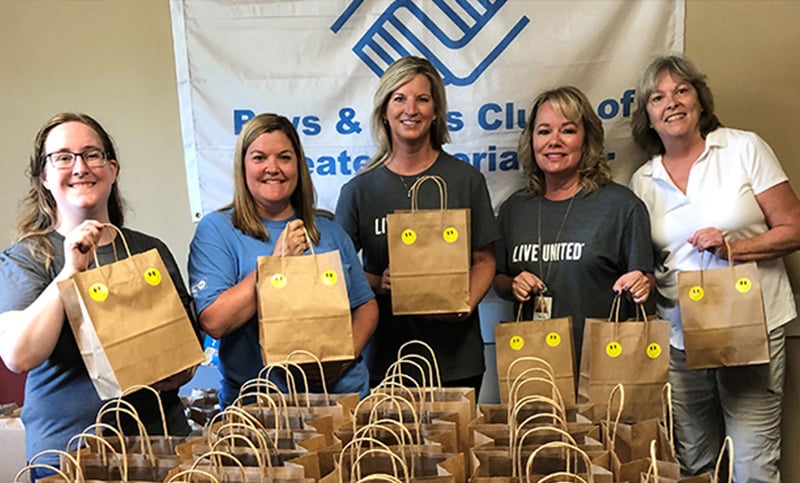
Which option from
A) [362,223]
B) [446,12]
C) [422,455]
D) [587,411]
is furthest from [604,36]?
[422,455]

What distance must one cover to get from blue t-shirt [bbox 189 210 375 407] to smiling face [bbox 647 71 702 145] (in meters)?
1.06

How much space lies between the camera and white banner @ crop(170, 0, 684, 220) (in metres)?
2.25

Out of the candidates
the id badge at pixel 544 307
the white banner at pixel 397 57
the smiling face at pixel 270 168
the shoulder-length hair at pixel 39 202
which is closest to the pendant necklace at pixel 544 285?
the id badge at pixel 544 307

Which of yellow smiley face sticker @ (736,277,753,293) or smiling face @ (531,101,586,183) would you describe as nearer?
yellow smiley face sticker @ (736,277,753,293)

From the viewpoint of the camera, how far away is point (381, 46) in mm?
2291

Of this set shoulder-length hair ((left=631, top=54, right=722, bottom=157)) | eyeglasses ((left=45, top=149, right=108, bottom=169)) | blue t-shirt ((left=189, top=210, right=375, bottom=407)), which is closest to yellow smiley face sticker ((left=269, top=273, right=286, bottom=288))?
blue t-shirt ((left=189, top=210, right=375, bottom=407))

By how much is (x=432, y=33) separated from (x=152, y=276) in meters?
1.35

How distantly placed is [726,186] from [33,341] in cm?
181

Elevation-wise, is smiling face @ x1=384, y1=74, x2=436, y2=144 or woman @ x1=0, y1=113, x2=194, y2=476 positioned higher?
smiling face @ x1=384, y1=74, x2=436, y2=144

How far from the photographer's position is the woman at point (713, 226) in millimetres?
1929

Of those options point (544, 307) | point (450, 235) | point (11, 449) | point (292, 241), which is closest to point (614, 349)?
point (544, 307)

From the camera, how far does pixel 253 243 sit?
160 cm

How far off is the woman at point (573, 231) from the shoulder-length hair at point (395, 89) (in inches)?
11.4

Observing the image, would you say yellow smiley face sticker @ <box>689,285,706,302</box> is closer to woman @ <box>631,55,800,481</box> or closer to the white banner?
woman @ <box>631,55,800,481</box>
